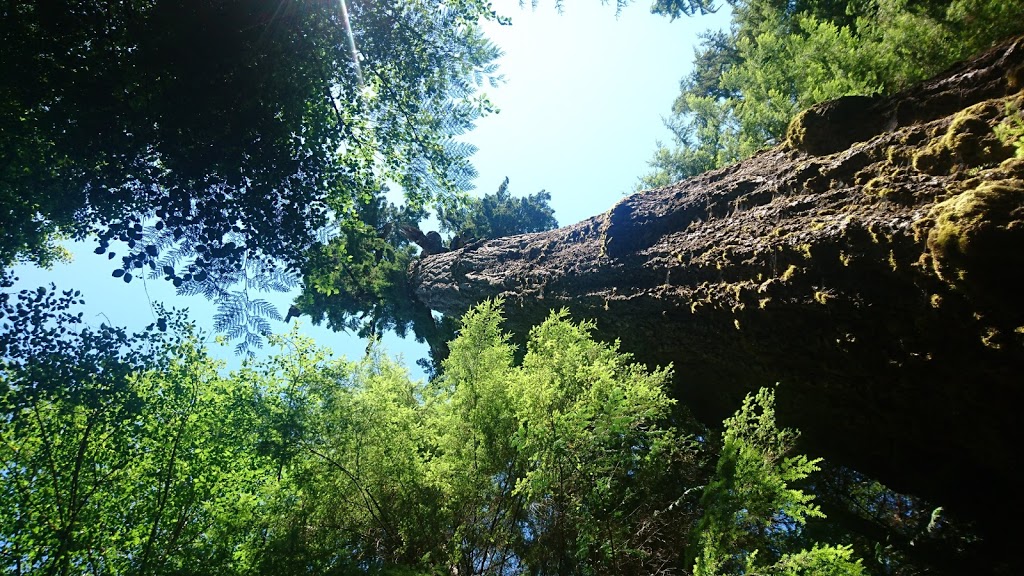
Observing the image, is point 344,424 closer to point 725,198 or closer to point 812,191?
point 725,198

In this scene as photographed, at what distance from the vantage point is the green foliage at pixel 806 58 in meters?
4.16

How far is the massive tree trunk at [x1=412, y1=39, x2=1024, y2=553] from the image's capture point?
2176 mm

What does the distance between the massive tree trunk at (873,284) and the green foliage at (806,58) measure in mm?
1819

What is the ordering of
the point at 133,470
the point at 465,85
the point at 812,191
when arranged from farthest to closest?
the point at 133,470, the point at 465,85, the point at 812,191

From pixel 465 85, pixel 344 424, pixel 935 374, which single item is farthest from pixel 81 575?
pixel 935 374

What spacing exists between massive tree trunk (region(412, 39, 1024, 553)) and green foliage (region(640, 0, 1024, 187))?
1.82 m

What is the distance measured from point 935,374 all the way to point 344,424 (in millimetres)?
4487

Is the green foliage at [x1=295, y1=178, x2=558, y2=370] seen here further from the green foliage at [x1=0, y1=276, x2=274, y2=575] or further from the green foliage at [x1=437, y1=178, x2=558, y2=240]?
the green foliage at [x1=0, y1=276, x2=274, y2=575]

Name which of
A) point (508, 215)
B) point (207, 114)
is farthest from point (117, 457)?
point (508, 215)

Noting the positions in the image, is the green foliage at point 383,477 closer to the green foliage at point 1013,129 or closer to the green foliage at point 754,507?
the green foliage at point 754,507

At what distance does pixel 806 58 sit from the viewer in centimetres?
638

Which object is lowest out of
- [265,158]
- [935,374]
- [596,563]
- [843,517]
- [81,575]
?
[843,517]

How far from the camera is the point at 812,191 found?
3.33 m

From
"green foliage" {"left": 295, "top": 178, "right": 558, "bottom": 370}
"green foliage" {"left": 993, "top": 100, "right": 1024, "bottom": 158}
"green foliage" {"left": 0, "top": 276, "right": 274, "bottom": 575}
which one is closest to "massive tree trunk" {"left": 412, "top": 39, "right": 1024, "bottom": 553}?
"green foliage" {"left": 993, "top": 100, "right": 1024, "bottom": 158}
